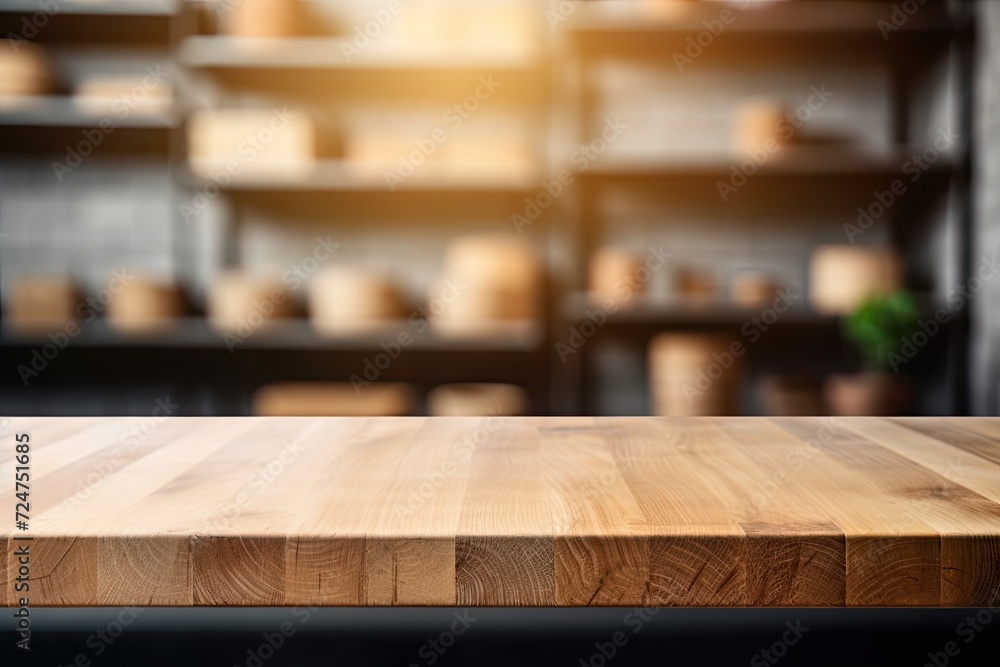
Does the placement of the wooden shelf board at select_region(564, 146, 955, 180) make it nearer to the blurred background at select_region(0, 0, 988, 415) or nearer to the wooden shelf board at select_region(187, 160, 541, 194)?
the blurred background at select_region(0, 0, 988, 415)

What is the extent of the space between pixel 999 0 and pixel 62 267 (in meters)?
3.17

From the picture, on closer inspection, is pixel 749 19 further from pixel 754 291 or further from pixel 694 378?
pixel 694 378

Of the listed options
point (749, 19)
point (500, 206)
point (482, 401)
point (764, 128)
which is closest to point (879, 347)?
point (764, 128)

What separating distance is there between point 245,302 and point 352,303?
315mm

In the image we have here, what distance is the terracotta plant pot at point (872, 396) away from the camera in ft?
7.39

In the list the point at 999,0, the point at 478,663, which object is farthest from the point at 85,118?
the point at 999,0

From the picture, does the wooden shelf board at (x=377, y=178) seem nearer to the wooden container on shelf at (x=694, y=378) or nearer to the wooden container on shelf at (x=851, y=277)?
the wooden container on shelf at (x=694, y=378)

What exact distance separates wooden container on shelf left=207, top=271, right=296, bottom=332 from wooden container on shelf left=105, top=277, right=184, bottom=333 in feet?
0.58

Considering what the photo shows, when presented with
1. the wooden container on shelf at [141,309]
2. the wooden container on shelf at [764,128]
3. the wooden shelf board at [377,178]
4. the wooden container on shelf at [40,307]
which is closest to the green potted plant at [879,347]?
the wooden container on shelf at [764,128]

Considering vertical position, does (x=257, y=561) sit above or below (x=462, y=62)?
below

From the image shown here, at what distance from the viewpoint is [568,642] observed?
29.0 inches

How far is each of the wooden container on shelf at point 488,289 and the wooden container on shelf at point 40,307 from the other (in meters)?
1.14

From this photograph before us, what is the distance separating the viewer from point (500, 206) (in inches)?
107

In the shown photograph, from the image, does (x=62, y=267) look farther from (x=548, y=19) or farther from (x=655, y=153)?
(x=655, y=153)
